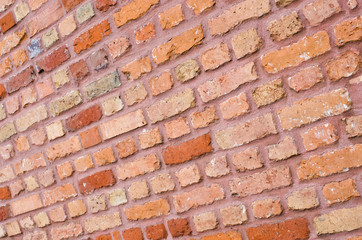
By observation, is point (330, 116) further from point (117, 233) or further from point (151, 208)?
point (117, 233)

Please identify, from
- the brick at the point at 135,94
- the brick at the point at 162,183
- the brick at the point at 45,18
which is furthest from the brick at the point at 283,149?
the brick at the point at 45,18

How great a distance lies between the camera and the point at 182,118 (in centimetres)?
134

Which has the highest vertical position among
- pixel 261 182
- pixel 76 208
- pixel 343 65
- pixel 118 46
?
pixel 118 46

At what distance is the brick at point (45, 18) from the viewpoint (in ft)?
5.09

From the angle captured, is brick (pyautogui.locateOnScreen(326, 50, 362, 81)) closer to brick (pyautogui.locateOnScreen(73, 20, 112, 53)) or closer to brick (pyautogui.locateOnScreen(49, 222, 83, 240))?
brick (pyautogui.locateOnScreen(73, 20, 112, 53))

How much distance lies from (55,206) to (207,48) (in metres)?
1.01

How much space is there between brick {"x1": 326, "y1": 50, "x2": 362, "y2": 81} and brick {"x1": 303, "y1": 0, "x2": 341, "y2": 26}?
4.8 inches

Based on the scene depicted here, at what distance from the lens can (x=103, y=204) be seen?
155 cm

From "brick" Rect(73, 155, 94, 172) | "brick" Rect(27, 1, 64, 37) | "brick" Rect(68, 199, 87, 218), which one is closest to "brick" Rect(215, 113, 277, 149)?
"brick" Rect(73, 155, 94, 172)

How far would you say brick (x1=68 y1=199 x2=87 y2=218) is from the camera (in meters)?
1.61

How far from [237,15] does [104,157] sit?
0.77 metres

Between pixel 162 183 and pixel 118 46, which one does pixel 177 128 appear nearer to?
pixel 162 183

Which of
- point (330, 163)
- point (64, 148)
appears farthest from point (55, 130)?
point (330, 163)

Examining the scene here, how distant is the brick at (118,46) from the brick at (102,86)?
74mm
